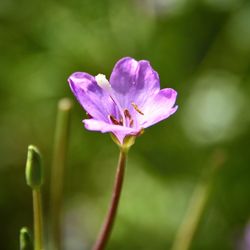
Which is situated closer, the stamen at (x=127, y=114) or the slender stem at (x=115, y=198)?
the slender stem at (x=115, y=198)

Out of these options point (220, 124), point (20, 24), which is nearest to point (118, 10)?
point (20, 24)

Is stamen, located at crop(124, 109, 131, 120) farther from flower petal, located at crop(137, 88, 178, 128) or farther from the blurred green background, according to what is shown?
the blurred green background

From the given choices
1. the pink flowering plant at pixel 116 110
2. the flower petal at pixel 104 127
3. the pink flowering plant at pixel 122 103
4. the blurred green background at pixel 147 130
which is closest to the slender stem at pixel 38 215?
the pink flowering plant at pixel 116 110

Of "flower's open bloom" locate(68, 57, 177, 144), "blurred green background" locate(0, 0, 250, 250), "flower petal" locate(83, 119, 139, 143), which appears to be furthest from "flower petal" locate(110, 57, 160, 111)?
"blurred green background" locate(0, 0, 250, 250)

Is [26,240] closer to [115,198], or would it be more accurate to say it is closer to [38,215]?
[38,215]

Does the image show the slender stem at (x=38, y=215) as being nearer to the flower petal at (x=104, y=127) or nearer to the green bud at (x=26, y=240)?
the green bud at (x=26, y=240)

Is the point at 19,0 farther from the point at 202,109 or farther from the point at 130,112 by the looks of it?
the point at 130,112
